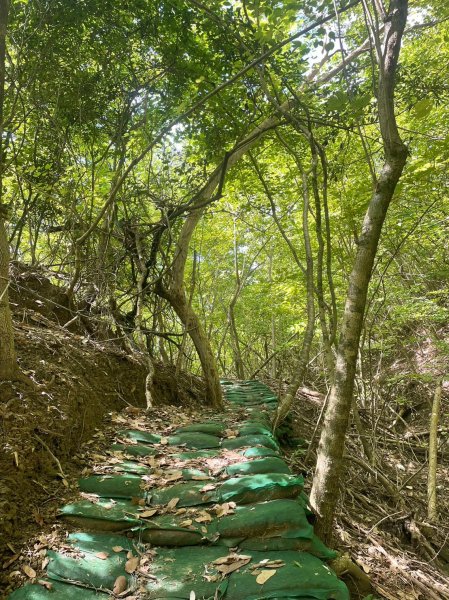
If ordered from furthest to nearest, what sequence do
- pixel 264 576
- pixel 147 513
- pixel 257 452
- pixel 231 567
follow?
pixel 257 452
pixel 147 513
pixel 231 567
pixel 264 576

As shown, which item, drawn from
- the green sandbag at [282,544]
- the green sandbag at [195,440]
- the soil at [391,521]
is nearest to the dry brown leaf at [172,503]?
the green sandbag at [282,544]

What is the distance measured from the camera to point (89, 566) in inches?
71.7

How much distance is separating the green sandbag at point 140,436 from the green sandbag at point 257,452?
0.74 m

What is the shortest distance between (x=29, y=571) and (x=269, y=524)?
3.65 feet

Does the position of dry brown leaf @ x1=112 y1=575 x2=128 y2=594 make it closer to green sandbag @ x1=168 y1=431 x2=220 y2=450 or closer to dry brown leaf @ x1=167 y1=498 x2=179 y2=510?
dry brown leaf @ x1=167 y1=498 x2=179 y2=510

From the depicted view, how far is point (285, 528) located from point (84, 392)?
6.55 feet

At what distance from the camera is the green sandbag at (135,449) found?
3.10 metres

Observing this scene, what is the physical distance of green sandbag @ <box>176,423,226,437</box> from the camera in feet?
12.3

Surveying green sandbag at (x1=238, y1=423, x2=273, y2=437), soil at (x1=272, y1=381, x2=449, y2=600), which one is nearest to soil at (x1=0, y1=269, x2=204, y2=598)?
green sandbag at (x1=238, y1=423, x2=273, y2=437)

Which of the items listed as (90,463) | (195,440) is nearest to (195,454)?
(195,440)

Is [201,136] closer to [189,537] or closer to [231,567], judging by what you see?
[189,537]

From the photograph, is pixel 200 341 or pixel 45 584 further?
pixel 200 341

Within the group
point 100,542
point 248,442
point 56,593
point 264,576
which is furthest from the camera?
point 248,442

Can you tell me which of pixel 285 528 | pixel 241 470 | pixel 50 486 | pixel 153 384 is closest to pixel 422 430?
pixel 153 384
